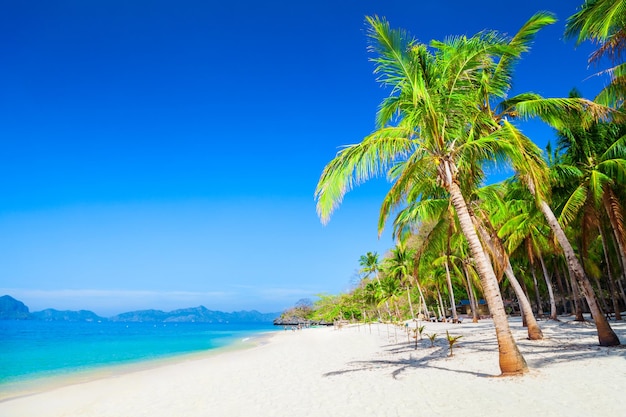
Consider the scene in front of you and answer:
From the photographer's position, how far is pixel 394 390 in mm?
7359

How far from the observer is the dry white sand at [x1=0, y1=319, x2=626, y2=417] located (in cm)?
576

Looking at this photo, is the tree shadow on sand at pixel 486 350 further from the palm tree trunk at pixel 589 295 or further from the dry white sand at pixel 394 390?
the palm tree trunk at pixel 589 295

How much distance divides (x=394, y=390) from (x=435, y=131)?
5.23 metres

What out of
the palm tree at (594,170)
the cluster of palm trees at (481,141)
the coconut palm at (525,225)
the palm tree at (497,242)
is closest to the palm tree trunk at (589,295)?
the cluster of palm trees at (481,141)

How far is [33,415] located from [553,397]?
38.3 feet

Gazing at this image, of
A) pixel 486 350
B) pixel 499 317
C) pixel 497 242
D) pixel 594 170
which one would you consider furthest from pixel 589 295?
pixel 499 317

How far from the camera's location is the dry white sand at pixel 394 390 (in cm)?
576

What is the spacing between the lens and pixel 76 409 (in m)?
9.51

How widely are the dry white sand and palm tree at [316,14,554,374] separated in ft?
3.70

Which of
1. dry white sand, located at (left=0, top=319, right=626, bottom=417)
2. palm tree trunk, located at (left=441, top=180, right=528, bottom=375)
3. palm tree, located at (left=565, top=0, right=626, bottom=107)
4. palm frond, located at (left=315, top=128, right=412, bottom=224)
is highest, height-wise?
palm tree, located at (left=565, top=0, right=626, bottom=107)

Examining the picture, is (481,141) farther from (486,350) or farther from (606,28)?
(486,350)

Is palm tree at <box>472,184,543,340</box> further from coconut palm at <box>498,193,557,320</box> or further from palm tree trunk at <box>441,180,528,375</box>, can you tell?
palm tree trunk at <box>441,180,528,375</box>

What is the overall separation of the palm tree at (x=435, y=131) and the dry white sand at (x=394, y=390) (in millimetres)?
1126

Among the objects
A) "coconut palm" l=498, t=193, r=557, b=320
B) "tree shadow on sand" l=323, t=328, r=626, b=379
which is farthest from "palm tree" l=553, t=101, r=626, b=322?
"tree shadow on sand" l=323, t=328, r=626, b=379
